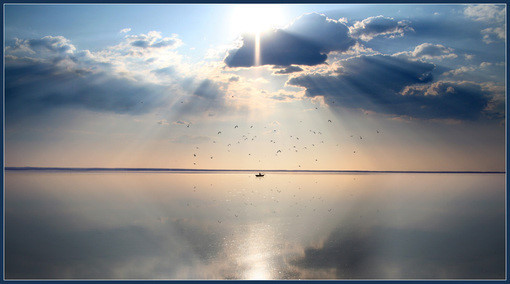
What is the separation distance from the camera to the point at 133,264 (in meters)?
10.8

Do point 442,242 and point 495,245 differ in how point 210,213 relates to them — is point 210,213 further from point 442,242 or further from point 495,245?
point 495,245

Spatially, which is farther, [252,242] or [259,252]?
[252,242]

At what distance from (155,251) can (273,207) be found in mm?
9636

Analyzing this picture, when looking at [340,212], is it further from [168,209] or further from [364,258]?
[168,209]

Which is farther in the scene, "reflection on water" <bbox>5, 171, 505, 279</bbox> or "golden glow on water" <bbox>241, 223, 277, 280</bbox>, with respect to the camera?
"reflection on water" <bbox>5, 171, 505, 279</bbox>

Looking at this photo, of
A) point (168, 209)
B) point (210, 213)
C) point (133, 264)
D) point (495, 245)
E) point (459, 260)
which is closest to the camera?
point (133, 264)

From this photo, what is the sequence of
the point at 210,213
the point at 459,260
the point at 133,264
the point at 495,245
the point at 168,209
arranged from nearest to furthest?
the point at 133,264 < the point at 459,260 < the point at 495,245 < the point at 210,213 < the point at 168,209

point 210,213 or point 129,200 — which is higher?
point 129,200

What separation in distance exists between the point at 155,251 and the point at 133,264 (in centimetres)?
121

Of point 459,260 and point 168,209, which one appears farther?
point 168,209

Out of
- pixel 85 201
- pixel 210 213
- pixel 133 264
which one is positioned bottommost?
pixel 133 264

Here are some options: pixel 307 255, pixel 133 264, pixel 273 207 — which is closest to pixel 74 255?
pixel 133 264

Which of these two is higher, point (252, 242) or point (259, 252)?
point (252, 242)

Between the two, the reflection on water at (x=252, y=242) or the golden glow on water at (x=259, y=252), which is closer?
the golden glow on water at (x=259, y=252)
